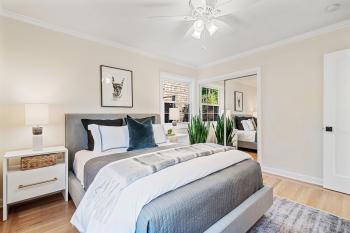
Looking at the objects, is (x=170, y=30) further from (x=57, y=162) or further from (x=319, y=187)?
(x=319, y=187)

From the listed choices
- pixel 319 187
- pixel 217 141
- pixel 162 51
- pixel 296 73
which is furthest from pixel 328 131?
→ pixel 162 51

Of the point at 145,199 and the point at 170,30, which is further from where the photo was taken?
the point at 170,30

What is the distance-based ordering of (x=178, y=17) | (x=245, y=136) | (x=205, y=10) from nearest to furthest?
(x=205, y=10), (x=178, y=17), (x=245, y=136)

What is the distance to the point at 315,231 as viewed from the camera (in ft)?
5.50

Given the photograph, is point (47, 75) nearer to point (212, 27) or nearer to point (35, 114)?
point (35, 114)

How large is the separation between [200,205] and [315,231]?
1.36 metres

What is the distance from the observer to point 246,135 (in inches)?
155

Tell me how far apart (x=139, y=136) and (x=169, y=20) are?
5.52 ft

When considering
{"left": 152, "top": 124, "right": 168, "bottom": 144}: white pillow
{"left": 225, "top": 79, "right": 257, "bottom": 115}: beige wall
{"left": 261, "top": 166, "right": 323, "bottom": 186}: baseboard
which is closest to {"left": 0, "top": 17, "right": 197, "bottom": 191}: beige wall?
{"left": 152, "top": 124, "right": 168, "bottom": 144}: white pillow

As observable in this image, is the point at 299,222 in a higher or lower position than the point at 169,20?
lower

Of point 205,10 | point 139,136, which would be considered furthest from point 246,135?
point 205,10

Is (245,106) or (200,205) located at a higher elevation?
(245,106)

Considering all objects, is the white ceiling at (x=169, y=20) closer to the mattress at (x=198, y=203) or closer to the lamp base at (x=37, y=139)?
the lamp base at (x=37, y=139)

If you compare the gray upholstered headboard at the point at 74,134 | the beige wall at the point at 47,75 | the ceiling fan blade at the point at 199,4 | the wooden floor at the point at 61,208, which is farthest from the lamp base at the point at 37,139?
the ceiling fan blade at the point at 199,4
